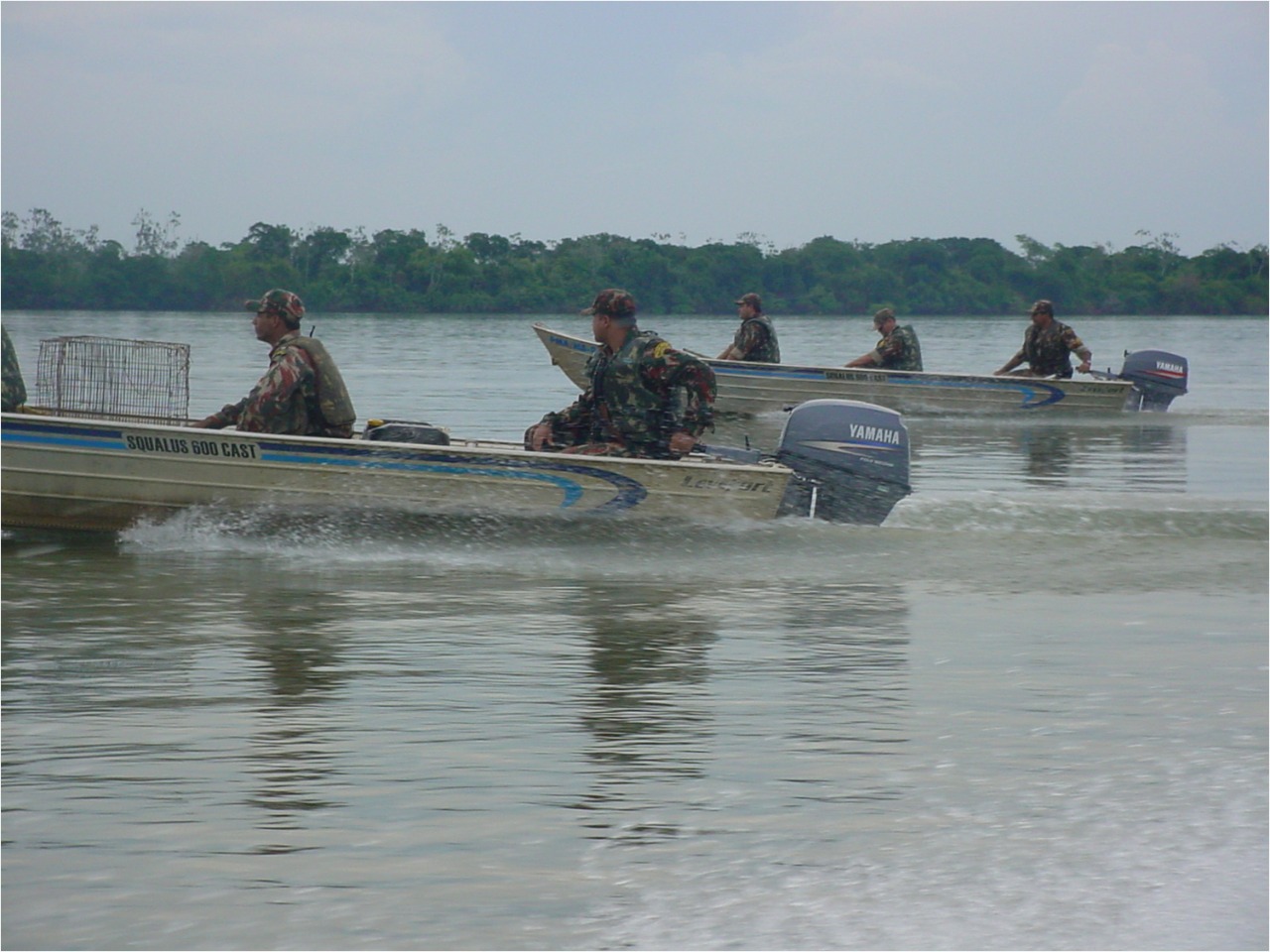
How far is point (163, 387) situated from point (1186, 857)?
8018 millimetres

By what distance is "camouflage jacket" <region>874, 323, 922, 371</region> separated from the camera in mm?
23094

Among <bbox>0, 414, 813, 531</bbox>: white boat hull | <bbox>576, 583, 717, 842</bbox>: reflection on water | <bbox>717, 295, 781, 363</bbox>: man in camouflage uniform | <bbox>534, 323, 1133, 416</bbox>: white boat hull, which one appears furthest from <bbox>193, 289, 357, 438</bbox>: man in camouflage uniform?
<bbox>717, 295, 781, 363</bbox>: man in camouflage uniform

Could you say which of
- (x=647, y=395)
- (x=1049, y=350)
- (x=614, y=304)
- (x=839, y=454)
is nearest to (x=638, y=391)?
(x=647, y=395)

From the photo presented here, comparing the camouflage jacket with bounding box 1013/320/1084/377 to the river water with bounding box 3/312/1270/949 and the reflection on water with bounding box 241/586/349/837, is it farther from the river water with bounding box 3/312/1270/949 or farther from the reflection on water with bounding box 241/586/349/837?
the reflection on water with bounding box 241/586/349/837

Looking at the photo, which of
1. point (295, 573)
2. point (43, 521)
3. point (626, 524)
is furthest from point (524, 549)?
point (43, 521)

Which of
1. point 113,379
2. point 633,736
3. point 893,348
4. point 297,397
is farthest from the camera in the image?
point 893,348

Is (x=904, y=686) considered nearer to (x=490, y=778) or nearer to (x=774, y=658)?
(x=774, y=658)

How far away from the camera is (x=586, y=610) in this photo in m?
8.94

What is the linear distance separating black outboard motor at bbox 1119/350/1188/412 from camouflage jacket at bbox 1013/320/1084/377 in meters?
1.37

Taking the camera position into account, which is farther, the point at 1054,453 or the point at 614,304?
the point at 1054,453

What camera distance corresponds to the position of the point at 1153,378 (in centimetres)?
2495

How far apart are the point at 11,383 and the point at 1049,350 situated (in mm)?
16319

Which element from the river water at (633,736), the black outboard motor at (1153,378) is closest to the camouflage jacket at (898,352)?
the black outboard motor at (1153,378)

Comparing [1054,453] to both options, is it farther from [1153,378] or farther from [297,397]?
[297,397]
